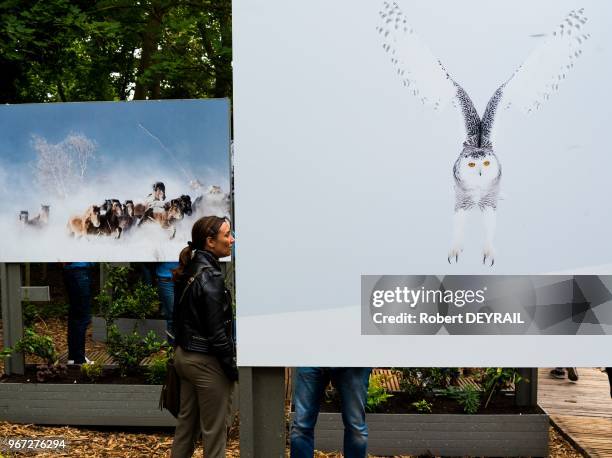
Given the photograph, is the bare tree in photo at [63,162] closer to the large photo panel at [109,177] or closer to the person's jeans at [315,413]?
the large photo panel at [109,177]

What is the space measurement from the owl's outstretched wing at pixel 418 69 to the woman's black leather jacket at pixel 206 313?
1.68 meters

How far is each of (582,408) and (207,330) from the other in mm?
3961

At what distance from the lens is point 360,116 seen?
1.71m

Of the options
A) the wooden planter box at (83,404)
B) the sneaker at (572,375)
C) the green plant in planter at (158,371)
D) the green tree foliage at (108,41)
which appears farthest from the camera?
the green tree foliage at (108,41)

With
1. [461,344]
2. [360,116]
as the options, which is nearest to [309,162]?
[360,116]

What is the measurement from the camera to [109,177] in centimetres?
470

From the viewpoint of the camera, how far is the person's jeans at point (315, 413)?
2945 mm

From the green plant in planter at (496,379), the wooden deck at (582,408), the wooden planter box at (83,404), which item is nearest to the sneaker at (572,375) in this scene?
the wooden deck at (582,408)

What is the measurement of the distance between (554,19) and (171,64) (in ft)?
22.3

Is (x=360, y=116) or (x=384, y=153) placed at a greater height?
(x=360, y=116)

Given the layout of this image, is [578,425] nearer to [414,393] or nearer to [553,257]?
[414,393]

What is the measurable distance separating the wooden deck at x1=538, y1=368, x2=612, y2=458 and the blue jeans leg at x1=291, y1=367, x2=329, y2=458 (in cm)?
229

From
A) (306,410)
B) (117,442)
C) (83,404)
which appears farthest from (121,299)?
(306,410)

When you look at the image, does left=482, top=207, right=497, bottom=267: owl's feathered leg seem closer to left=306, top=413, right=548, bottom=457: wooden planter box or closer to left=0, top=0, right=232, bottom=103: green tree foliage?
left=306, top=413, right=548, bottom=457: wooden planter box
